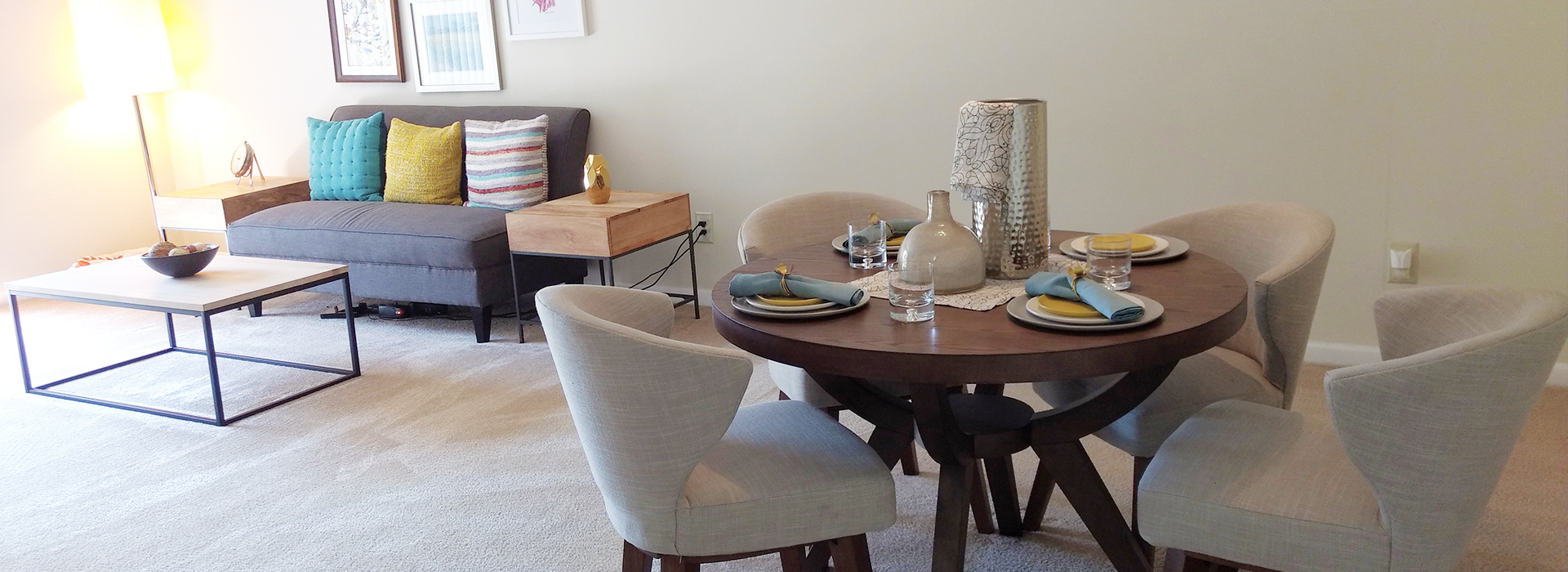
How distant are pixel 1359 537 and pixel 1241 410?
1.40ft

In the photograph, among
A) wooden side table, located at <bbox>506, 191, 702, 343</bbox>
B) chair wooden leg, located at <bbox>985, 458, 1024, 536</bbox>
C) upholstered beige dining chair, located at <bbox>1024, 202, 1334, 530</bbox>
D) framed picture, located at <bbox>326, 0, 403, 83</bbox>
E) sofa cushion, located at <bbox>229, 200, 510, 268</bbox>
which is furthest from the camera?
framed picture, located at <bbox>326, 0, 403, 83</bbox>

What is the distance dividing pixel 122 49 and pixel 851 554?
4780 mm

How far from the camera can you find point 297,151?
548 centimetres

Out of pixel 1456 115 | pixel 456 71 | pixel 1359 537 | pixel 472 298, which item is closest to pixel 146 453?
pixel 472 298

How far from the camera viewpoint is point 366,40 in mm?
5066

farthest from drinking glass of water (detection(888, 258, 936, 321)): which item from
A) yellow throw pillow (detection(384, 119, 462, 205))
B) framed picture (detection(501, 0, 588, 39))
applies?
yellow throw pillow (detection(384, 119, 462, 205))

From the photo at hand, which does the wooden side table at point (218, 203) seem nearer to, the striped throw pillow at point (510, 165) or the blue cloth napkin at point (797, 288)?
the striped throw pillow at point (510, 165)

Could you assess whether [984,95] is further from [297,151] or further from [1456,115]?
[297,151]

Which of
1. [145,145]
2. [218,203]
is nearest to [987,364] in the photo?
[218,203]

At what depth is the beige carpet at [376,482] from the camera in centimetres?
242

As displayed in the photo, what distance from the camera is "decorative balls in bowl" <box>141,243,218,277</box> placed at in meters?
3.61

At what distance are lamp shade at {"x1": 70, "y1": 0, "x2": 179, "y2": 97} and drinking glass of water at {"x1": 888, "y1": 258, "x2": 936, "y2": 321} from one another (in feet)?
15.3

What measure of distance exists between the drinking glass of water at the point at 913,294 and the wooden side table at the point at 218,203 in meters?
3.96

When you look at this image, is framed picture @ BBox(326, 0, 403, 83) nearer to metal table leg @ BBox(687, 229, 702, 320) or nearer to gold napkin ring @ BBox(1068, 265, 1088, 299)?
metal table leg @ BBox(687, 229, 702, 320)
